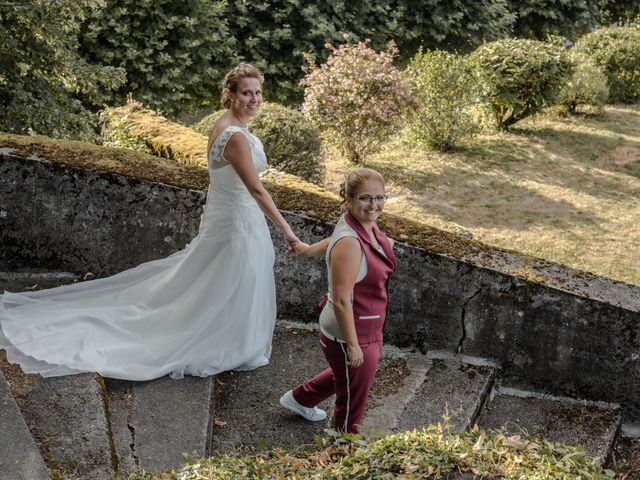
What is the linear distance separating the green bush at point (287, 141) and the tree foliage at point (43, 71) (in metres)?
1.93

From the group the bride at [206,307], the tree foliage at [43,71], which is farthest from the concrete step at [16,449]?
the tree foliage at [43,71]

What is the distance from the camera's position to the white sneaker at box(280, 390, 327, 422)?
476 cm

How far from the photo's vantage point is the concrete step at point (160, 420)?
14.0ft

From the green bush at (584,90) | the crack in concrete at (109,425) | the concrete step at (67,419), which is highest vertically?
the green bush at (584,90)

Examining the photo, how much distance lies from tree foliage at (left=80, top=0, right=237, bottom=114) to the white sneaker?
1065 cm

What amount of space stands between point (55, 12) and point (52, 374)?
15.3 feet

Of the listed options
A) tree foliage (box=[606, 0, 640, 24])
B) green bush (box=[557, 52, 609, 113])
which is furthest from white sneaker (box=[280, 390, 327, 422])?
tree foliage (box=[606, 0, 640, 24])

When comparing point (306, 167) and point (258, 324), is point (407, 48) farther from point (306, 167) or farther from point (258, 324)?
point (258, 324)

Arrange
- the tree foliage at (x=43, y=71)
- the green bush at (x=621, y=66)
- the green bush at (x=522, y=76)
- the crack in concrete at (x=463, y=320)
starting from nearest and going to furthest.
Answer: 1. the crack in concrete at (x=463, y=320)
2. the tree foliage at (x=43, y=71)
3. the green bush at (x=522, y=76)
4. the green bush at (x=621, y=66)

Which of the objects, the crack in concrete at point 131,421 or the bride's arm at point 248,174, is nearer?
the crack in concrete at point 131,421

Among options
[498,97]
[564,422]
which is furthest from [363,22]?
[564,422]

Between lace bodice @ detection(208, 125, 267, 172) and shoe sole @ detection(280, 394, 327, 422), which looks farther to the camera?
lace bodice @ detection(208, 125, 267, 172)

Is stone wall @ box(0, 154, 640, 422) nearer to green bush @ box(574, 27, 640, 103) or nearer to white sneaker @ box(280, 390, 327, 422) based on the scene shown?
white sneaker @ box(280, 390, 327, 422)

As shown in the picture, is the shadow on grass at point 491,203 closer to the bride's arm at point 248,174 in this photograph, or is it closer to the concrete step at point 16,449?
the bride's arm at point 248,174
